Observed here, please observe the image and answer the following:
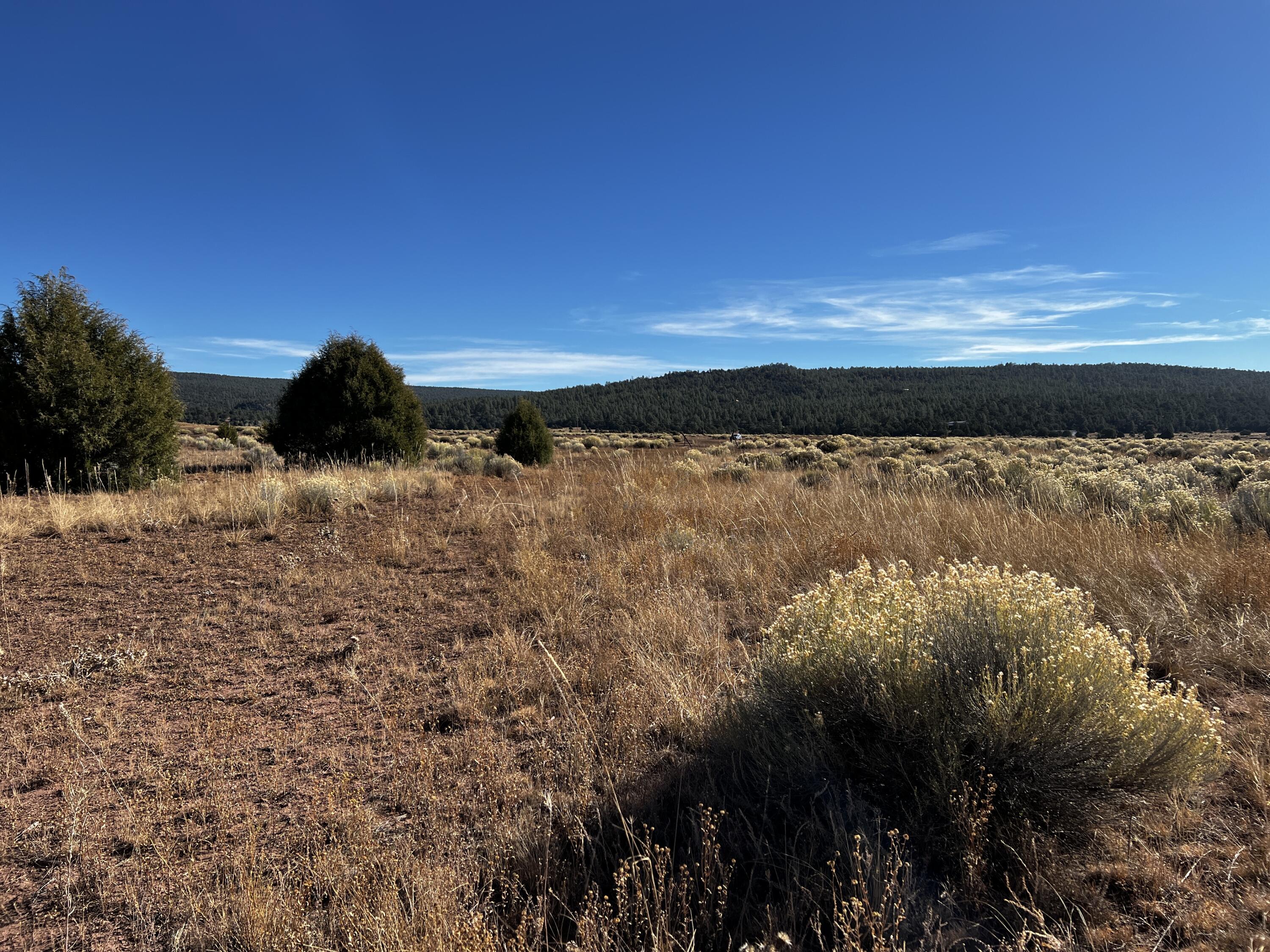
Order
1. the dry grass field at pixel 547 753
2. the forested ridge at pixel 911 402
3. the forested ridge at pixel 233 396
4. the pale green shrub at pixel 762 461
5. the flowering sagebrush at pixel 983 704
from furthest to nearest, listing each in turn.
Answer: the forested ridge at pixel 233 396
the forested ridge at pixel 911 402
the pale green shrub at pixel 762 461
the flowering sagebrush at pixel 983 704
the dry grass field at pixel 547 753

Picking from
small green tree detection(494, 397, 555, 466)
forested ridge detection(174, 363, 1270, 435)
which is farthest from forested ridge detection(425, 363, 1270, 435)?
small green tree detection(494, 397, 555, 466)

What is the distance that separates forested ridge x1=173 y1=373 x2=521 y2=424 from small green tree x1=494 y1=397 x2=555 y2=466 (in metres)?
45.4

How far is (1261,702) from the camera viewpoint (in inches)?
91.2

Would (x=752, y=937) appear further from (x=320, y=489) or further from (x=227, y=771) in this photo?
(x=320, y=489)

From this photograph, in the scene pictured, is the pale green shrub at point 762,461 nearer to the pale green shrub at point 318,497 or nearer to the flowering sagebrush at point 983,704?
the pale green shrub at point 318,497

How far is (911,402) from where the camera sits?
68.1 metres

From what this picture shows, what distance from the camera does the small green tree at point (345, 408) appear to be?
39.0ft

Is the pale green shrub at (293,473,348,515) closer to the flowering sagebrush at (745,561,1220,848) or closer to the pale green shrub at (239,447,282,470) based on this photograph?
the pale green shrub at (239,447,282,470)

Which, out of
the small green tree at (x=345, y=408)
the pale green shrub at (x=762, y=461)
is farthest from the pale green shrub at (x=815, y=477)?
the small green tree at (x=345, y=408)

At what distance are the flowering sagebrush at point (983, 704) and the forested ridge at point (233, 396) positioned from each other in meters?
59.5

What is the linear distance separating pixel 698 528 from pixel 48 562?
6.00 m

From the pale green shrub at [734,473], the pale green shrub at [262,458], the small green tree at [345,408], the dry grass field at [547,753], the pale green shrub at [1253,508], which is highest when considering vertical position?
the small green tree at [345,408]

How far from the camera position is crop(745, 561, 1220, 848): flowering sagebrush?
1684 millimetres

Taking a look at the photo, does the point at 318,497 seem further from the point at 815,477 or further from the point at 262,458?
the point at 815,477
